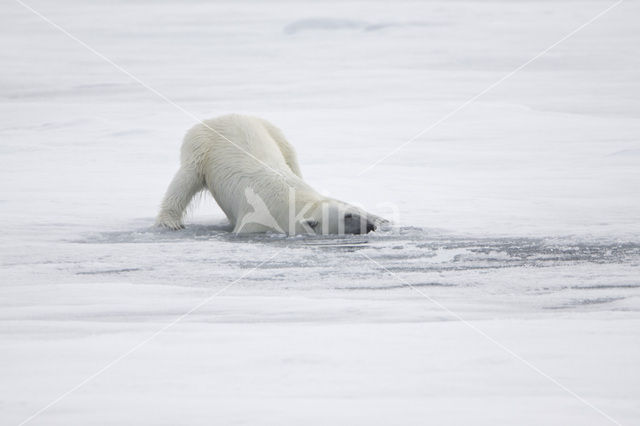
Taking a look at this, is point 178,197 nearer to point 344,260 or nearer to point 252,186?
point 252,186

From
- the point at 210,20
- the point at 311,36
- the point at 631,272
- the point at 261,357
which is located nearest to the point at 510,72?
the point at 311,36

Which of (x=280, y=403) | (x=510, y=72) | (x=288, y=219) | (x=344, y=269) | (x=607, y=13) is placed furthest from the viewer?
(x=607, y=13)

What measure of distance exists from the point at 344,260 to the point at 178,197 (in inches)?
64.1

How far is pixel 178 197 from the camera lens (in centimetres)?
605

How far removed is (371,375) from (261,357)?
393mm

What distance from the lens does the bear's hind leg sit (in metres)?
5.89

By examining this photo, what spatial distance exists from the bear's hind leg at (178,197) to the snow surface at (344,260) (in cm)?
16

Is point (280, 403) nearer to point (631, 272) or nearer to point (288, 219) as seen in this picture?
point (631, 272)

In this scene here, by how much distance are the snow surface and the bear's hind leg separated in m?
0.16

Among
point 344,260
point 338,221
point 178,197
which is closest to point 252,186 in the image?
point 178,197

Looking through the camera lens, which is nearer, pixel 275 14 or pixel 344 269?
pixel 344 269

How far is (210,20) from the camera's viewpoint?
1897 cm

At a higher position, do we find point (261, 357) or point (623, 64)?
point (623, 64)

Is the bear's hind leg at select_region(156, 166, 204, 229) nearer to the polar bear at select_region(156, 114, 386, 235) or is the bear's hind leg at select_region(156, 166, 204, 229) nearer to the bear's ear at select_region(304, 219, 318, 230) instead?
the polar bear at select_region(156, 114, 386, 235)
